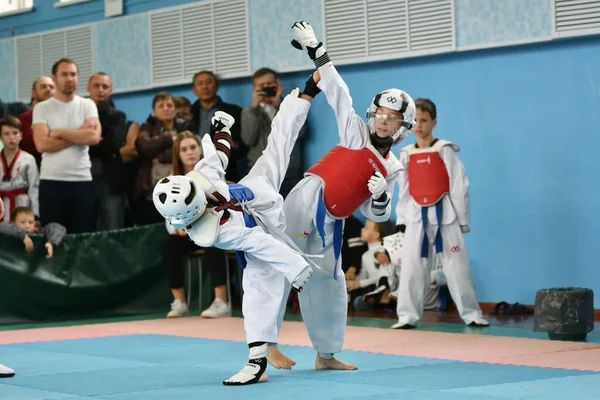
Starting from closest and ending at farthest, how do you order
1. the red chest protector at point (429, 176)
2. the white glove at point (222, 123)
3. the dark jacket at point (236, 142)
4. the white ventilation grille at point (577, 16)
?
the white glove at point (222, 123), the red chest protector at point (429, 176), the white ventilation grille at point (577, 16), the dark jacket at point (236, 142)

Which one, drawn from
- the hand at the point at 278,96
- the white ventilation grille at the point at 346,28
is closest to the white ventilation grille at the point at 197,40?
the hand at the point at 278,96

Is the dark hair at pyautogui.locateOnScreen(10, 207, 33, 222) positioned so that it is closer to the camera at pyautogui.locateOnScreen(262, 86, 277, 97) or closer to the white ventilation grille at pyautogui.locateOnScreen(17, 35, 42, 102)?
the camera at pyautogui.locateOnScreen(262, 86, 277, 97)

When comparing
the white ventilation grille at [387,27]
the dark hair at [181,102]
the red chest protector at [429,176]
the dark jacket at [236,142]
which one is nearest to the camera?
the red chest protector at [429,176]

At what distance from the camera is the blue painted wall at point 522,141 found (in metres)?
8.83

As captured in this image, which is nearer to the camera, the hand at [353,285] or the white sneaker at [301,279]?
the white sneaker at [301,279]

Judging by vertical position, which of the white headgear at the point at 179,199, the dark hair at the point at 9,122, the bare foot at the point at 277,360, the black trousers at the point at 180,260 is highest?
the dark hair at the point at 9,122

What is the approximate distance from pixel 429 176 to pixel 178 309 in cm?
295

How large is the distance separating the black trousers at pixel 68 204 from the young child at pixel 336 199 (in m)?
3.94

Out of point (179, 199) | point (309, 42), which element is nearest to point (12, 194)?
point (309, 42)

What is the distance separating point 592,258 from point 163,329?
3.66m

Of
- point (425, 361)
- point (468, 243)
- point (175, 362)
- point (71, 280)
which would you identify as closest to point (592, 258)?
point (468, 243)

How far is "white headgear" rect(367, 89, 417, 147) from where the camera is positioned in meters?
5.83

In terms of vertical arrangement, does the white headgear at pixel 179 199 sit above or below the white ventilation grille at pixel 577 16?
below

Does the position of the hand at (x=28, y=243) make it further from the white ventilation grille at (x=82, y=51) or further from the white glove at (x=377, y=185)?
the white glove at (x=377, y=185)
